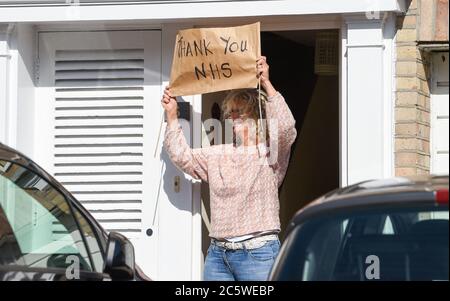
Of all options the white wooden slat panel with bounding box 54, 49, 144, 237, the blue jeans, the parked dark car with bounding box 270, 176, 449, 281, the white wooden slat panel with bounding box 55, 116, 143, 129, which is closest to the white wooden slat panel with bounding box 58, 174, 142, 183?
the white wooden slat panel with bounding box 54, 49, 144, 237

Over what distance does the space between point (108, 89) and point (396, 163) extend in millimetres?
2252

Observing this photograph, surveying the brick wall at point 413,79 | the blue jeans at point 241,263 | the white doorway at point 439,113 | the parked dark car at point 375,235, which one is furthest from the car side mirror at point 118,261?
the white doorway at point 439,113

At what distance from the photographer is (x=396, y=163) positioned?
7730 mm

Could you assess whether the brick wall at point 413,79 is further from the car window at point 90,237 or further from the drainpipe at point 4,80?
the drainpipe at point 4,80

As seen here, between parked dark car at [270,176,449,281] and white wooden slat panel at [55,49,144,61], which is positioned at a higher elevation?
white wooden slat panel at [55,49,144,61]

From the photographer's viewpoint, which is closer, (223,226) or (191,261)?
(223,226)

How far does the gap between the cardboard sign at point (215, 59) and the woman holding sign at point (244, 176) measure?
0.09 m

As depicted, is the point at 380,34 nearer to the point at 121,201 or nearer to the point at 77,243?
the point at 121,201

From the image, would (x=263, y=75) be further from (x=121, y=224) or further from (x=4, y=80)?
(x=4, y=80)

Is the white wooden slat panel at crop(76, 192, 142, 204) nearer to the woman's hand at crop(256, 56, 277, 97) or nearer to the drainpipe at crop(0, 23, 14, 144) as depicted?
the drainpipe at crop(0, 23, 14, 144)

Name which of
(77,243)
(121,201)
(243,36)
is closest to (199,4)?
(243,36)

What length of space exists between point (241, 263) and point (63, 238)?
1.17 meters

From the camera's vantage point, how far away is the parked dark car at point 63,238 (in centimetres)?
547

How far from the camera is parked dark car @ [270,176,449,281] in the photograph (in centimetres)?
430
